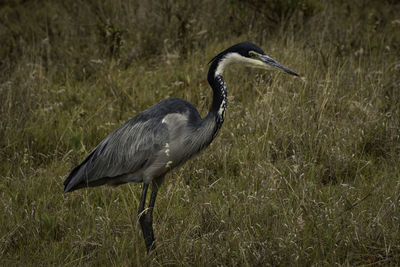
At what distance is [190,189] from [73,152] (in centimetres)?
132

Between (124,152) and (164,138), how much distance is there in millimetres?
411

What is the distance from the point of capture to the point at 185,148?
3791mm

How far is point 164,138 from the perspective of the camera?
3771 millimetres

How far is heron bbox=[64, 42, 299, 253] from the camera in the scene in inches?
148

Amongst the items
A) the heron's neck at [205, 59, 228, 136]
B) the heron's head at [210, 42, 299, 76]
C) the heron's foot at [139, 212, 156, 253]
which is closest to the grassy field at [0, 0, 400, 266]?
the heron's foot at [139, 212, 156, 253]

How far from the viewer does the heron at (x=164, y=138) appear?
148 inches

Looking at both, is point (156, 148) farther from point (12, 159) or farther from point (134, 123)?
point (12, 159)

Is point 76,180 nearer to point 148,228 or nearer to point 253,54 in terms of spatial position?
point 148,228

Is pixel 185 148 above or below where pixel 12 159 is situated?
above

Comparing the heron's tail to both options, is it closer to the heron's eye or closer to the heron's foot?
the heron's foot

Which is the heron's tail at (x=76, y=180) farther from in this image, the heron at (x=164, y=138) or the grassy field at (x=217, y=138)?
the grassy field at (x=217, y=138)

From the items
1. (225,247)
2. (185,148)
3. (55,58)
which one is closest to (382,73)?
(185,148)

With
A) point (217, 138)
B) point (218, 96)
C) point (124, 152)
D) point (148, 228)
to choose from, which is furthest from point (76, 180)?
point (217, 138)

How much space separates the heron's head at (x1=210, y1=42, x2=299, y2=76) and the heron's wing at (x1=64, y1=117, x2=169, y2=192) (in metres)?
0.62
